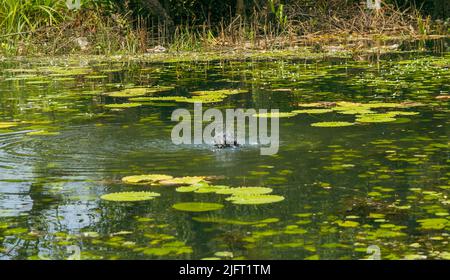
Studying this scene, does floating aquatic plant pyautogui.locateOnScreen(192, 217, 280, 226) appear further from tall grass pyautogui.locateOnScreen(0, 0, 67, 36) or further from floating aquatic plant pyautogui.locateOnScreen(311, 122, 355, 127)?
tall grass pyautogui.locateOnScreen(0, 0, 67, 36)

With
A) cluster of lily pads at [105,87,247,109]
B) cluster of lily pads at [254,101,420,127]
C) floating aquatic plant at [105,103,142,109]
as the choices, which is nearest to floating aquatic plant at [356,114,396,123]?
cluster of lily pads at [254,101,420,127]

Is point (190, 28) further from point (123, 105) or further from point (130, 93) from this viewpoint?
point (123, 105)

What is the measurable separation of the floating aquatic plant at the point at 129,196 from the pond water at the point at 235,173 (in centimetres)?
3

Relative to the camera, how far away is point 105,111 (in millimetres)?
8422

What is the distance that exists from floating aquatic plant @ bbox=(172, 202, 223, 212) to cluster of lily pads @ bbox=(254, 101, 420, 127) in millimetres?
2455

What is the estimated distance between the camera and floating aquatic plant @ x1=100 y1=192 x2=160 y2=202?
15.9 feet

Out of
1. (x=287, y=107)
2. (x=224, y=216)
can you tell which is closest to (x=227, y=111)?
(x=287, y=107)

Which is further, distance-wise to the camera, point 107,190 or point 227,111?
point 227,111

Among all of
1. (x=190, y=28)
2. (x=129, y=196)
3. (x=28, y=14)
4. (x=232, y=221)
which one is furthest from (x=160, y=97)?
(x=190, y=28)

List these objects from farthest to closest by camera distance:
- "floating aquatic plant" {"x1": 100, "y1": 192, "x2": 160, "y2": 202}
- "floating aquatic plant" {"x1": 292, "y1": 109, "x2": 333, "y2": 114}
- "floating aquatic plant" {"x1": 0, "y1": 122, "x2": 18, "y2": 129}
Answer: "floating aquatic plant" {"x1": 292, "y1": 109, "x2": 333, "y2": 114} < "floating aquatic plant" {"x1": 0, "y1": 122, "x2": 18, "y2": 129} < "floating aquatic plant" {"x1": 100, "y1": 192, "x2": 160, "y2": 202}

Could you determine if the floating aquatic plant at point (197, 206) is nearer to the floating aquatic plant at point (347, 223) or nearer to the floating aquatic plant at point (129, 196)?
the floating aquatic plant at point (129, 196)

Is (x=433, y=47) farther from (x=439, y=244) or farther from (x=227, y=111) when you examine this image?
(x=439, y=244)

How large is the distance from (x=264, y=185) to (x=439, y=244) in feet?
4.60

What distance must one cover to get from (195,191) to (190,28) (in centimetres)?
1296
